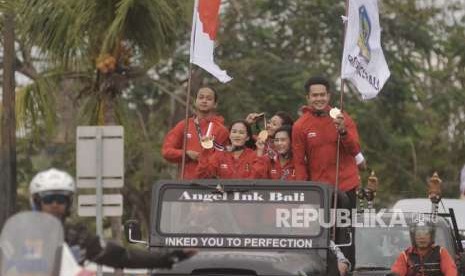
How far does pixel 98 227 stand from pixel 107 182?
0.70 metres

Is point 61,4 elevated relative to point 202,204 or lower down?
elevated

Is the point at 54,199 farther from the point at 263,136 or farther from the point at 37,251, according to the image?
the point at 263,136

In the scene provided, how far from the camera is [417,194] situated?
31094mm

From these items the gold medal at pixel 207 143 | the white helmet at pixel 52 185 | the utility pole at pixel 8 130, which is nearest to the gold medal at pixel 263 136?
the gold medal at pixel 207 143

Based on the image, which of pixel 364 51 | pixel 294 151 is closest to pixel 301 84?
pixel 364 51

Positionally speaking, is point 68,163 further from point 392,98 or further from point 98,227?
point 98,227

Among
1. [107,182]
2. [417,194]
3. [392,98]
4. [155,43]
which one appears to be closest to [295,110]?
[392,98]

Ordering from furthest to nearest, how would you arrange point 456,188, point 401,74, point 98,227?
point 456,188
point 401,74
point 98,227

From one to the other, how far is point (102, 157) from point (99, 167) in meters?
0.16

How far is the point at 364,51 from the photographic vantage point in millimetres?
12906

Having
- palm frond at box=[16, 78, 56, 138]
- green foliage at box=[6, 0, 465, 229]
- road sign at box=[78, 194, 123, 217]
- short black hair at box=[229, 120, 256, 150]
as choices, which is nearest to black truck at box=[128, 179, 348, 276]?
short black hair at box=[229, 120, 256, 150]

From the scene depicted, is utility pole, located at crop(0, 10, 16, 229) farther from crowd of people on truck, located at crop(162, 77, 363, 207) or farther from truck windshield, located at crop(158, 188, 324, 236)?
truck windshield, located at crop(158, 188, 324, 236)

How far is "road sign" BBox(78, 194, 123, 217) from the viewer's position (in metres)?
14.2

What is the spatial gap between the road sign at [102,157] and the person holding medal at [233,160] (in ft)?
8.04
